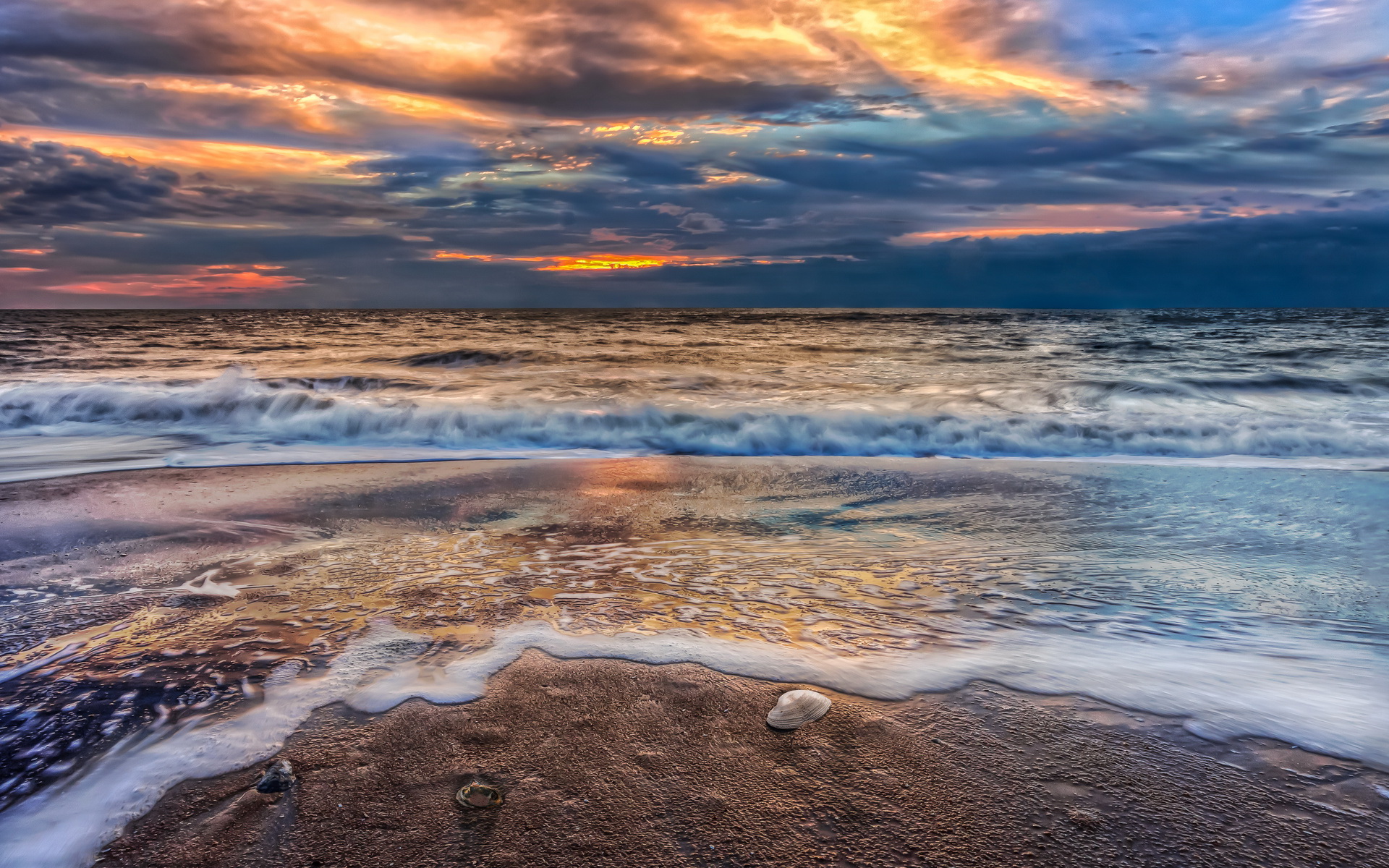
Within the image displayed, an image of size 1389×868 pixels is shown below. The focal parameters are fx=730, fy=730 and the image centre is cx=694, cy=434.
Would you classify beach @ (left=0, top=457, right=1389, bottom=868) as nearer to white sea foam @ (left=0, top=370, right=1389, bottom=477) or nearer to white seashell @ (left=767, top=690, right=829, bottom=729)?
white seashell @ (left=767, top=690, right=829, bottom=729)

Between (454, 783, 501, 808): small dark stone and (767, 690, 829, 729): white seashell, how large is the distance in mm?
759

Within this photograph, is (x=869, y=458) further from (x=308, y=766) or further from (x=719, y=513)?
(x=308, y=766)

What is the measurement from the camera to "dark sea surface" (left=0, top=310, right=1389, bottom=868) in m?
2.14

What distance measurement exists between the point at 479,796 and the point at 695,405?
8.63m

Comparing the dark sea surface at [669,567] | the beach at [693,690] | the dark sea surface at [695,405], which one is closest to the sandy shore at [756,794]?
the beach at [693,690]

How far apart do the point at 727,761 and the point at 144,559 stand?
333cm

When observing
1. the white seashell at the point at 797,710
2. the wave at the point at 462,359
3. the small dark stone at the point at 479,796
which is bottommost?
the wave at the point at 462,359

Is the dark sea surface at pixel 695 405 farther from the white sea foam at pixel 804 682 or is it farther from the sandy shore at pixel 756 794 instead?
the sandy shore at pixel 756 794

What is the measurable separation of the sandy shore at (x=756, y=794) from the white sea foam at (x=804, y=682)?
0.10m

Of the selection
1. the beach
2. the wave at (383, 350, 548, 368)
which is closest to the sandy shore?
the beach

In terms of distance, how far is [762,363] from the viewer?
722 inches

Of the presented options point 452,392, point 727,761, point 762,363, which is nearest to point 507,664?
point 727,761

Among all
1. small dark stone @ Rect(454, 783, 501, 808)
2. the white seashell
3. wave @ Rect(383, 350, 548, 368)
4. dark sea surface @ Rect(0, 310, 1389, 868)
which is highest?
the white seashell

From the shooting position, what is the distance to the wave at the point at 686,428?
7883 mm
